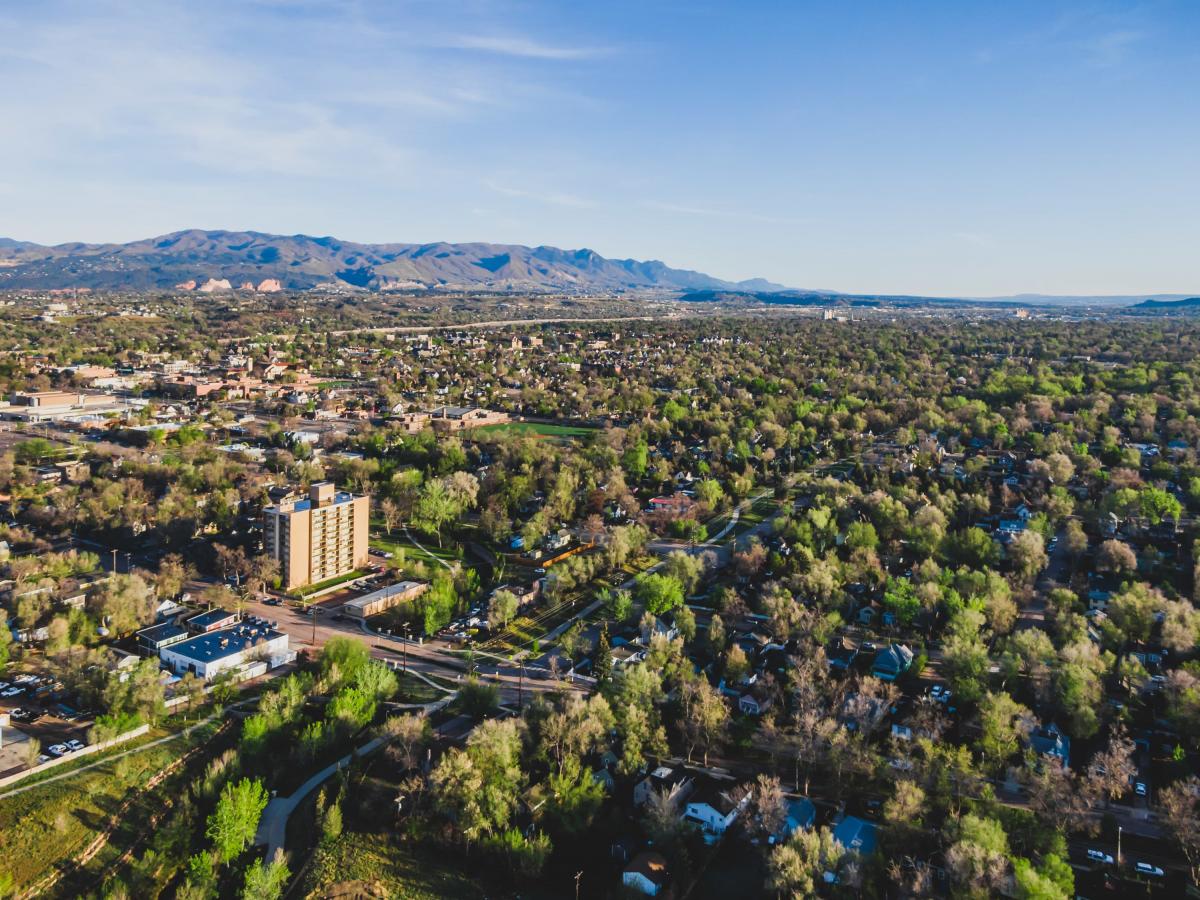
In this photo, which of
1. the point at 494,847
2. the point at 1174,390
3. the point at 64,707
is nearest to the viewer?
the point at 494,847

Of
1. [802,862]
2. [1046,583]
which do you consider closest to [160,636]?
[802,862]

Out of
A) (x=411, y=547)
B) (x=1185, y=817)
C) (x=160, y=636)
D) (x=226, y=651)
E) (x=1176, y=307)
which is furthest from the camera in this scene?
(x=1176, y=307)

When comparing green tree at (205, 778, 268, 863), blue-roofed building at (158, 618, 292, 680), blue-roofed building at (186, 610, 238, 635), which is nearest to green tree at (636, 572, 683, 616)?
blue-roofed building at (158, 618, 292, 680)

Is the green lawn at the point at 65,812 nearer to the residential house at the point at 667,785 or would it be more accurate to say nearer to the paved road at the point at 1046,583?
the residential house at the point at 667,785

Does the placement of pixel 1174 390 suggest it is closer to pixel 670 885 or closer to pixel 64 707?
pixel 670 885

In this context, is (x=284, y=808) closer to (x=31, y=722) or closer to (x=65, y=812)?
(x=65, y=812)

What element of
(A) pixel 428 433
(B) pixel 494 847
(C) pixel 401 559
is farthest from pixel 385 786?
(A) pixel 428 433
